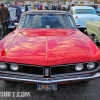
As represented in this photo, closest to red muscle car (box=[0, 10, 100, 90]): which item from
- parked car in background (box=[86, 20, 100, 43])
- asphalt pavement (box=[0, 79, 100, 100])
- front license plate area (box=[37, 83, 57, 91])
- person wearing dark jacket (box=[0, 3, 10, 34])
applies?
front license plate area (box=[37, 83, 57, 91])

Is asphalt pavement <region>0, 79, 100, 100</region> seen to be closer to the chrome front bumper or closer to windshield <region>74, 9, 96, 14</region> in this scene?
the chrome front bumper

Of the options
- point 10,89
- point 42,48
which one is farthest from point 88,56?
point 10,89

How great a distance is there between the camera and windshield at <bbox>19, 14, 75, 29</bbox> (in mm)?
5172

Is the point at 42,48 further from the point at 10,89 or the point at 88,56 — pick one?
the point at 10,89

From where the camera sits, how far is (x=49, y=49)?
3.51 metres

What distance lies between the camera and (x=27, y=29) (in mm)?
5016

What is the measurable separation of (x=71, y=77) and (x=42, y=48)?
75 cm

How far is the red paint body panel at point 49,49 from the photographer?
3258 mm

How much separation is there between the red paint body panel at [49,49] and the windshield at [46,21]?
31.0 inches

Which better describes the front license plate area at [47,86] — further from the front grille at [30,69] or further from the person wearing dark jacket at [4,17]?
the person wearing dark jacket at [4,17]

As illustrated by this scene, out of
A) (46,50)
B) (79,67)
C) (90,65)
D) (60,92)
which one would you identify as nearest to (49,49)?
(46,50)

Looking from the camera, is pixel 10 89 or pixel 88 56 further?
pixel 10 89

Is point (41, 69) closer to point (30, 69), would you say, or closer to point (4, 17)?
point (30, 69)

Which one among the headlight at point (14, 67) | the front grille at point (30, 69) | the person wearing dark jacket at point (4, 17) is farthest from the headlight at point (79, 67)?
the person wearing dark jacket at point (4, 17)
